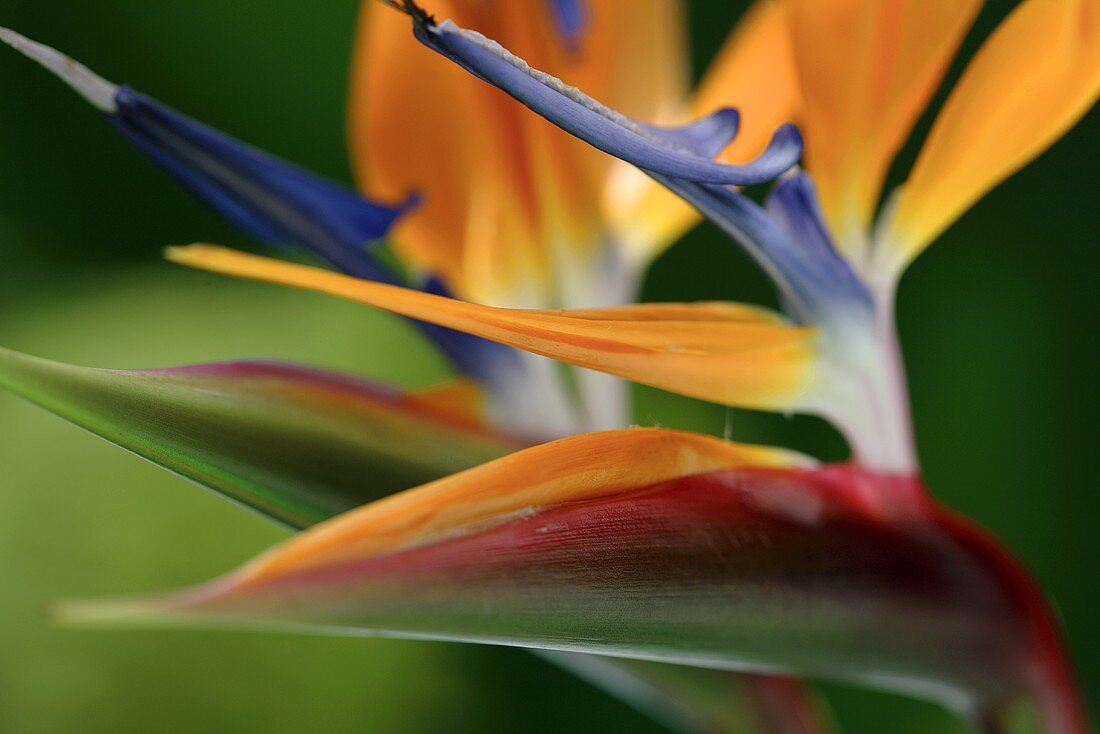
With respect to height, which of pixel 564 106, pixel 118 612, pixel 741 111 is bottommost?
pixel 118 612

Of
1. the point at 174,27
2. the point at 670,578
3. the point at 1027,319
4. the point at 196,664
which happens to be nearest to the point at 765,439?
the point at 1027,319

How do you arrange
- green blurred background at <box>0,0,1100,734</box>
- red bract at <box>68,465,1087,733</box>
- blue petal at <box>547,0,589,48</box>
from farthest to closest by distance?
green blurred background at <box>0,0,1100,734</box> < blue petal at <box>547,0,589,48</box> < red bract at <box>68,465,1087,733</box>

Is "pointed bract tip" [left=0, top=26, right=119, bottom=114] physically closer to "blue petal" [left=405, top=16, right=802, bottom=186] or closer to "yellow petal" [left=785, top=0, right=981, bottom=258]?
"blue petal" [left=405, top=16, right=802, bottom=186]

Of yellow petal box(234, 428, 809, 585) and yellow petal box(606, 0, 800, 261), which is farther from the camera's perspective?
yellow petal box(606, 0, 800, 261)

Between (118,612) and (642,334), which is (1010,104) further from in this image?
(118,612)

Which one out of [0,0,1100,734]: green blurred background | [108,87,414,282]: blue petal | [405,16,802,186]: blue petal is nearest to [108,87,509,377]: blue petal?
[108,87,414,282]: blue petal

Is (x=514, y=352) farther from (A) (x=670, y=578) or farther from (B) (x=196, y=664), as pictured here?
(B) (x=196, y=664)

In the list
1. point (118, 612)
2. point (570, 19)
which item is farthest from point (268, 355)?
point (118, 612)
